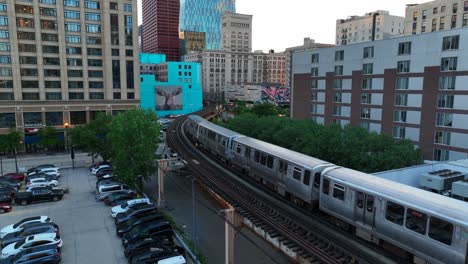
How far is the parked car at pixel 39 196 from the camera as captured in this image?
1347 inches

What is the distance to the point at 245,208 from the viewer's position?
21828 millimetres

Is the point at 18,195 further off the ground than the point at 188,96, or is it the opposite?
the point at 188,96

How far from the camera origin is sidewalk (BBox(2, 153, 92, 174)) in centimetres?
5173

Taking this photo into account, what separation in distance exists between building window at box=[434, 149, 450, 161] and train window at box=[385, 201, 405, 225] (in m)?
33.1

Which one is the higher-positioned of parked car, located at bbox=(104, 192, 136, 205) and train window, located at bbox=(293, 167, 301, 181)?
train window, located at bbox=(293, 167, 301, 181)

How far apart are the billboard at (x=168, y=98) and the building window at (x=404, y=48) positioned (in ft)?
271

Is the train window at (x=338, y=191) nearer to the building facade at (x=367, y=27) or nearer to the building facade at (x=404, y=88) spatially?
the building facade at (x=404, y=88)

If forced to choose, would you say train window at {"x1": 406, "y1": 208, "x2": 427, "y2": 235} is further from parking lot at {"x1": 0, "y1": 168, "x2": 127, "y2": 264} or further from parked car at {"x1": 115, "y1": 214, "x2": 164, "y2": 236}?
parked car at {"x1": 115, "y1": 214, "x2": 164, "y2": 236}

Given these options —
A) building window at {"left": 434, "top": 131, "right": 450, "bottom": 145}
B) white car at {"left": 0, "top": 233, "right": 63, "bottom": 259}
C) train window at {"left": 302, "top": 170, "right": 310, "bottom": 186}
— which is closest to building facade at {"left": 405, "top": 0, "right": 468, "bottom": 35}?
building window at {"left": 434, "top": 131, "right": 450, "bottom": 145}

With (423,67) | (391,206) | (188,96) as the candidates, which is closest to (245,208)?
(391,206)

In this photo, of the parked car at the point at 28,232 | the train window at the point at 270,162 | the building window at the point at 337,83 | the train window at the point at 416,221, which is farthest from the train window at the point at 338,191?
the building window at the point at 337,83

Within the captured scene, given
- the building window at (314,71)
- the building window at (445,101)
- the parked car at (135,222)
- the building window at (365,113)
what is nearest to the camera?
the parked car at (135,222)

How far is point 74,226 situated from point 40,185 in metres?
12.6

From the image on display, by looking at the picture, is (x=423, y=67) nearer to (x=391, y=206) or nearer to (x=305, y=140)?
Answer: (x=305, y=140)
